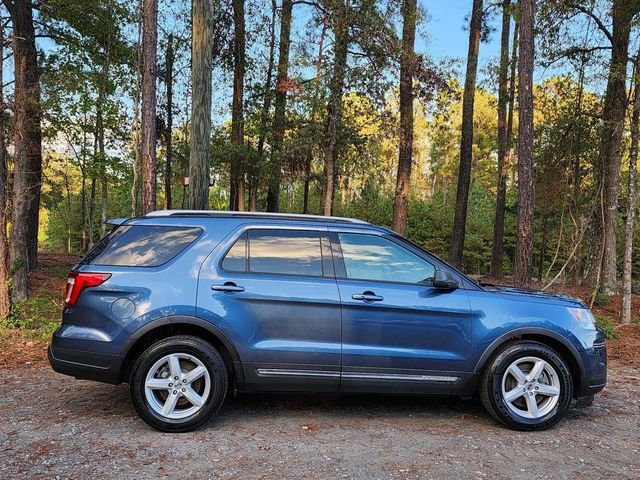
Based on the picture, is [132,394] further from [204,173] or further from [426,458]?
[204,173]

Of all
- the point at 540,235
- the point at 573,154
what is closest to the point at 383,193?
the point at 540,235

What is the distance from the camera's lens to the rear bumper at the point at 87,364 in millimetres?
4090

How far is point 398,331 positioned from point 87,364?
263 centimetres

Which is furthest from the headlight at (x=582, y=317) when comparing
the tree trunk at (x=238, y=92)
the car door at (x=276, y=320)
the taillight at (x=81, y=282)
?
the tree trunk at (x=238, y=92)

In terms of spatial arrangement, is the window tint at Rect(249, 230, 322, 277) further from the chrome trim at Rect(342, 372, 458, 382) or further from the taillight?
the taillight

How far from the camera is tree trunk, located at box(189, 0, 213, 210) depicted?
30.6 ft

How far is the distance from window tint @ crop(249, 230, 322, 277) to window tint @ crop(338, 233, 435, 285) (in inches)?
10.6

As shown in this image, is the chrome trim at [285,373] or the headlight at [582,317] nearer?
the chrome trim at [285,373]

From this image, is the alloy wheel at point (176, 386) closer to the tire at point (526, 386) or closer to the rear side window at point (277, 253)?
the rear side window at point (277, 253)

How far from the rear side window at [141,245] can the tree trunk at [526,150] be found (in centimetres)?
706

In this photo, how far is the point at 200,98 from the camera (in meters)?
9.35

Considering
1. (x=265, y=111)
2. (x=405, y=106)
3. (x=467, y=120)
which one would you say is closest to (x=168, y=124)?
(x=265, y=111)

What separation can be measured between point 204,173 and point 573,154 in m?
12.6

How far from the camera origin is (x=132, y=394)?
4.07 meters
